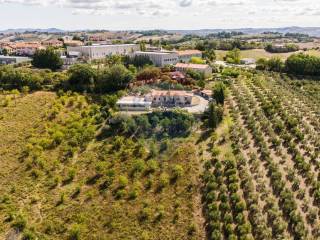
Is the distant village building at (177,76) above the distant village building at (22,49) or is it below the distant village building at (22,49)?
below

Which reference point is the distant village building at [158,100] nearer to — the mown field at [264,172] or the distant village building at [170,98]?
the distant village building at [170,98]

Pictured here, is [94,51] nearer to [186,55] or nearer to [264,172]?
[186,55]

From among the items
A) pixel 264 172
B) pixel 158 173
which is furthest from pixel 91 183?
pixel 264 172

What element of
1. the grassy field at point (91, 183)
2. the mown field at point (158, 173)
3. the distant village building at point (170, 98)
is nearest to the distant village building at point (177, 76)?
the distant village building at point (170, 98)

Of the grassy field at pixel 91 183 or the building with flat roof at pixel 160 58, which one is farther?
the building with flat roof at pixel 160 58

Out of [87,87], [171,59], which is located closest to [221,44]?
[171,59]

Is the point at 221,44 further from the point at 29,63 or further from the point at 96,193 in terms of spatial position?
the point at 96,193

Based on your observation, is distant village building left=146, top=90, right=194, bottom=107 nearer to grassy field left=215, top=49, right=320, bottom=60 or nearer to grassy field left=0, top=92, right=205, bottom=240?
grassy field left=0, top=92, right=205, bottom=240
